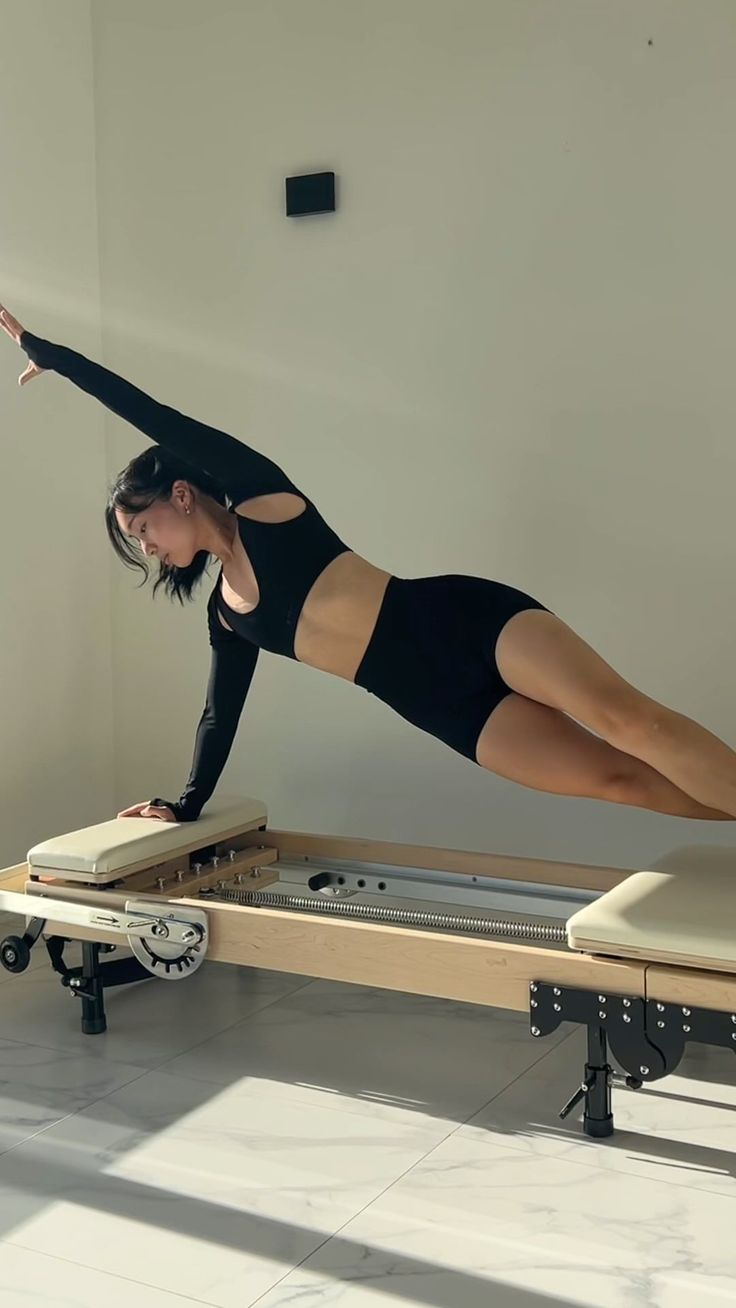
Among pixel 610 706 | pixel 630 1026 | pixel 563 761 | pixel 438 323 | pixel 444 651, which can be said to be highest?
pixel 438 323

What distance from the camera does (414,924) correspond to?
3.05 metres

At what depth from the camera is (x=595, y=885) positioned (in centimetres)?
319

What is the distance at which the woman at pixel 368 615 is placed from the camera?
2926 millimetres

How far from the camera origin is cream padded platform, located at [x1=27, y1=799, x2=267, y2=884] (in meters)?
3.06

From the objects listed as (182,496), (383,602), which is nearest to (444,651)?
(383,602)

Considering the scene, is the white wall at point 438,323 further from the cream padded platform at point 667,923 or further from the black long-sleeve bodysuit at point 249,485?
the cream padded platform at point 667,923

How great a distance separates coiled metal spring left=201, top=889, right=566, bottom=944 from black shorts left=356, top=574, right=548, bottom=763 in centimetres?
38

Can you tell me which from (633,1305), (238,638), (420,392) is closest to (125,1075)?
(238,638)

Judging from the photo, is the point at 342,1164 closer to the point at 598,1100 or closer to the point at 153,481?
the point at 598,1100

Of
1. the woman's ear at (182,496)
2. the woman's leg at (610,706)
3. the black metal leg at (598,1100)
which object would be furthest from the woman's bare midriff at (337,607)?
the black metal leg at (598,1100)

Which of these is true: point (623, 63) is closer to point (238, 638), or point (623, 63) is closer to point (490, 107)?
point (490, 107)

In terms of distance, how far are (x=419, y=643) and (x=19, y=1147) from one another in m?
1.31

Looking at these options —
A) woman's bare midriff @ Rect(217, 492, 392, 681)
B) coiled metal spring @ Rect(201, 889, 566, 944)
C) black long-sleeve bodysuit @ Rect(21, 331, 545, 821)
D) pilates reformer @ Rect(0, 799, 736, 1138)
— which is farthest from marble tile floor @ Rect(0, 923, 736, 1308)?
woman's bare midriff @ Rect(217, 492, 392, 681)

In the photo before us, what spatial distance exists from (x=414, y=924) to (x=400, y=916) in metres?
0.05
